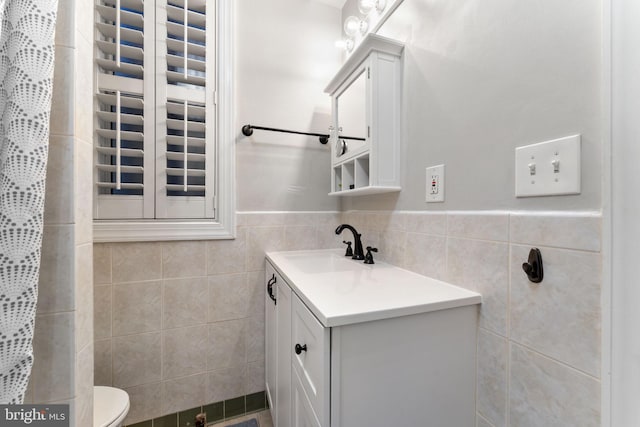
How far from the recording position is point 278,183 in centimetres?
157

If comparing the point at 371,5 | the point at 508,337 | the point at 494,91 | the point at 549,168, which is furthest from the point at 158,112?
the point at 508,337

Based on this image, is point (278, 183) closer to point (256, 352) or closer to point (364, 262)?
point (364, 262)

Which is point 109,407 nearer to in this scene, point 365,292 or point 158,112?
point 365,292

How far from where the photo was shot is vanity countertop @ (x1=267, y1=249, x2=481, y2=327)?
62 centimetres

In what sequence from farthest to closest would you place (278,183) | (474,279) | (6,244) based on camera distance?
(278,183), (474,279), (6,244)

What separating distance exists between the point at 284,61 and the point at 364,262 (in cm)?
129

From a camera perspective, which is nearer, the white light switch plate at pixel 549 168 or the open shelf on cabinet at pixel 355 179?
the white light switch plate at pixel 549 168

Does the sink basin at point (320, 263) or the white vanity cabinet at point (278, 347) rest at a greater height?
the sink basin at point (320, 263)

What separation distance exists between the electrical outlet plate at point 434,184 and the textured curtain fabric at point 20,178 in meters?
1.06

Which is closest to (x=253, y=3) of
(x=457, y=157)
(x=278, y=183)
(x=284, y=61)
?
(x=284, y=61)

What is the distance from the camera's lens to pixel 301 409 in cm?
78

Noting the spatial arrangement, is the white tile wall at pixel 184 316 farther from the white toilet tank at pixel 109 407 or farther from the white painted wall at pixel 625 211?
the white painted wall at pixel 625 211

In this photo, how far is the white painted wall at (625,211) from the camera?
0.46m

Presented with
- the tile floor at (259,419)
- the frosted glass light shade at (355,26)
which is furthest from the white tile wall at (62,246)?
the frosted glass light shade at (355,26)
